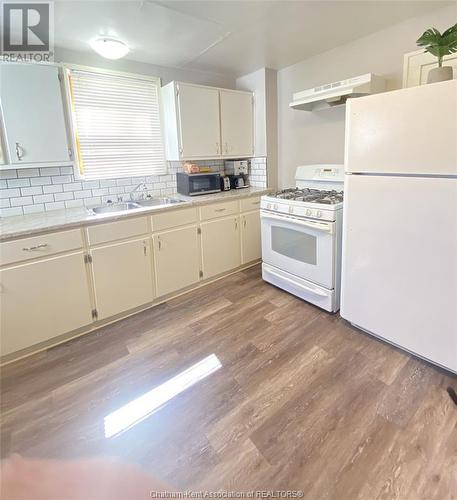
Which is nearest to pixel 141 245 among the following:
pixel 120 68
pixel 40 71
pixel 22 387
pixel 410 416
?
pixel 22 387

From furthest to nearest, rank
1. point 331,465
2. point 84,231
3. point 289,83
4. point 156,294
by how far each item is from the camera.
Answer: point 289,83 < point 156,294 < point 84,231 < point 331,465

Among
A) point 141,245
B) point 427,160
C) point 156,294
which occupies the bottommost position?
point 156,294

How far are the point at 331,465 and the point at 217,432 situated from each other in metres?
0.54

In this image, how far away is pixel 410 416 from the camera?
150 centimetres

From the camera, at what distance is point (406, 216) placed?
1.75m

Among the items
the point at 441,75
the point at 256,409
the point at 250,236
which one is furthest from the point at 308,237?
the point at 256,409

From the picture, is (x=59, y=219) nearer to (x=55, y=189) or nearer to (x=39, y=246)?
(x=39, y=246)

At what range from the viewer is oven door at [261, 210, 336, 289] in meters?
2.33

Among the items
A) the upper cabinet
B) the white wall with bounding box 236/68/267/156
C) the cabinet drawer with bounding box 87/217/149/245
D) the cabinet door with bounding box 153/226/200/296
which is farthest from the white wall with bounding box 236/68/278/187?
the cabinet drawer with bounding box 87/217/149/245

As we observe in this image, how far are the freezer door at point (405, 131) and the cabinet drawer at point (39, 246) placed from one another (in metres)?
2.02

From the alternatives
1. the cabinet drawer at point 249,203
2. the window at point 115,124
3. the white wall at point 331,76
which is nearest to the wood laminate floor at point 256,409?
the cabinet drawer at point 249,203

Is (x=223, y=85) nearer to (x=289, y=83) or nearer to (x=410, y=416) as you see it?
(x=289, y=83)

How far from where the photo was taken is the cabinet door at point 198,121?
9.61 feet

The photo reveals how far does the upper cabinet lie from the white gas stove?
2.89ft
